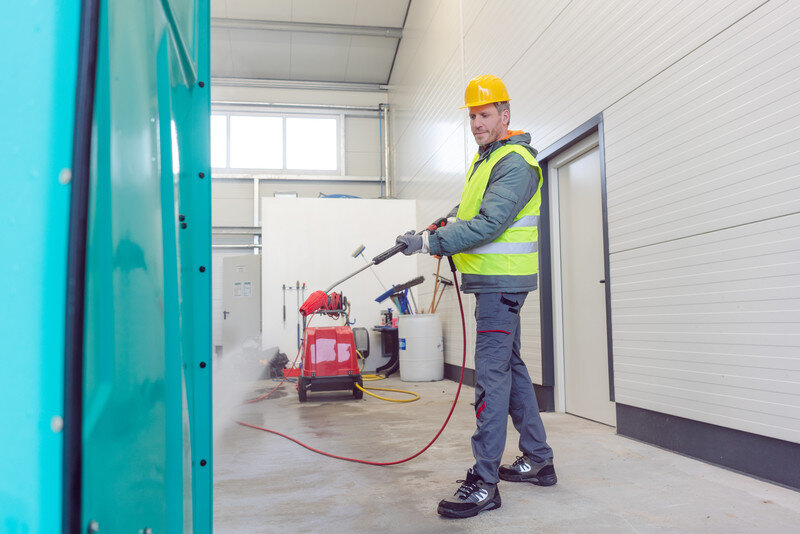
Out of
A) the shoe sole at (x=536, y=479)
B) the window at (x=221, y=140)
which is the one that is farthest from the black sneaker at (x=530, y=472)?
the window at (x=221, y=140)

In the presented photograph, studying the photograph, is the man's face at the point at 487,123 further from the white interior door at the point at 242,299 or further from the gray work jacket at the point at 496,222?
the white interior door at the point at 242,299

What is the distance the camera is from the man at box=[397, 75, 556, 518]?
2295 millimetres

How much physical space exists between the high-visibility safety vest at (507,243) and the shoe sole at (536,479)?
962 mm

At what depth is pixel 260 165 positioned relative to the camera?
36.5ft

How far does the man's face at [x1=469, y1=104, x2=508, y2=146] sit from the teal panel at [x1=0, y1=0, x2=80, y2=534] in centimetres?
214

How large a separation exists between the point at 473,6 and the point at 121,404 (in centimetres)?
621

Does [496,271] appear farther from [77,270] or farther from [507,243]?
[77,270]

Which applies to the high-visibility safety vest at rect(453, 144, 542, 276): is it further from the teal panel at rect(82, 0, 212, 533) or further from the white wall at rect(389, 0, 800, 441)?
the teal panel at rect(82, 0, 212, 533)

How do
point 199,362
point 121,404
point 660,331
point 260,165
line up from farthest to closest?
1. point 260,165
2. point 660,331
3. point 199,362
4. point 121,404

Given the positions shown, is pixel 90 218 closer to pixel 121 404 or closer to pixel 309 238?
pixel 121 404

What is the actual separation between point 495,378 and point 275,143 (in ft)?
32.2

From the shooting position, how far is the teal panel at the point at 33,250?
0.52m

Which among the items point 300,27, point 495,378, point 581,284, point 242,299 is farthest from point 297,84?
point 495,378

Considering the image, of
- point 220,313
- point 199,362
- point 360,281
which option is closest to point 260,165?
point 220,313
